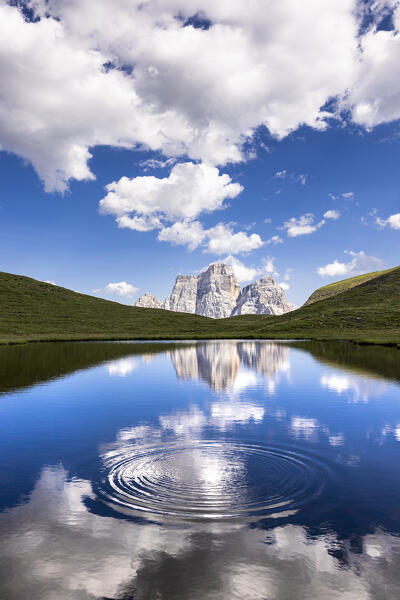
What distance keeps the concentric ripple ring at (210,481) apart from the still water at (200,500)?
0.07m

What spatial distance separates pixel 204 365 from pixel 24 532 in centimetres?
4568

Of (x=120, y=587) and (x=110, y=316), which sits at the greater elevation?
(x=110, y=316)

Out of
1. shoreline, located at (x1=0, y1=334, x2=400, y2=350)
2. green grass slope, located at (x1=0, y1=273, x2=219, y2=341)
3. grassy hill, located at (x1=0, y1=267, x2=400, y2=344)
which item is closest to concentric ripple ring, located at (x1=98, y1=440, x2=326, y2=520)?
shoreline, located at (x1=0, y1=334, x2=400, y2=350)

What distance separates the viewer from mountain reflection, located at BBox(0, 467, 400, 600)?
9.23m

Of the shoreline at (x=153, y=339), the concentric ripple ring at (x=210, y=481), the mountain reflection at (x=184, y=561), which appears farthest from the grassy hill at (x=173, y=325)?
the mountain reflection at (x=184, y=561)

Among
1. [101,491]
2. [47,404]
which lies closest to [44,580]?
[101,491]

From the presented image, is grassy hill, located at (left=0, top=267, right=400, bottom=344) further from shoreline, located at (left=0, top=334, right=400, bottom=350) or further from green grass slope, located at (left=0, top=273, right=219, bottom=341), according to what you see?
shoreline, located at (left=0, top=334, right=400, bottom=350)

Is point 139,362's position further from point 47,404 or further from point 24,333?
point 24,333

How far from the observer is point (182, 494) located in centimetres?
1409

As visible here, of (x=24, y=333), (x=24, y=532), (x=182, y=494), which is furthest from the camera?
(x=24, y=333)

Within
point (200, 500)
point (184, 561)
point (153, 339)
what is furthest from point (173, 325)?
point (184, 561)

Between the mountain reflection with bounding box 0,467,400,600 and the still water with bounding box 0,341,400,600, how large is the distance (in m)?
0.04

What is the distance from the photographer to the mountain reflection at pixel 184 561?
9227 millimetres

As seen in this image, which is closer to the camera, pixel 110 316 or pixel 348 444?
pixel 348 444
